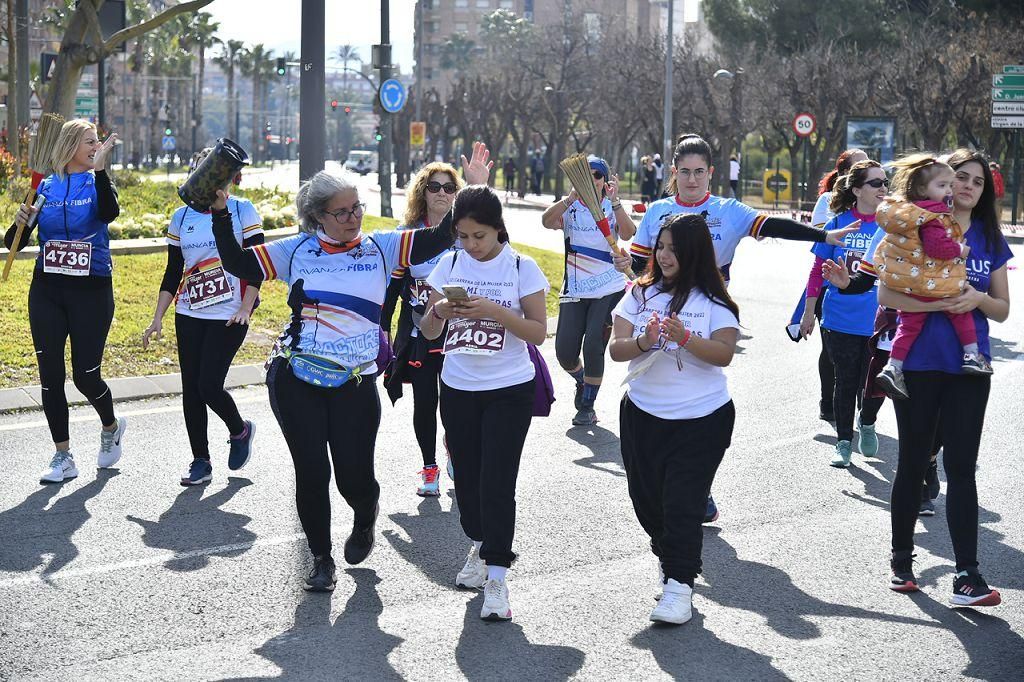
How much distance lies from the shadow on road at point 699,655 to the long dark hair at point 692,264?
48.2 inches

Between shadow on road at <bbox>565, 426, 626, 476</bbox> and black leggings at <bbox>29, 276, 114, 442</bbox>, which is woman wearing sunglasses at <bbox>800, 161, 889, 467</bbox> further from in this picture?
black leggings at <bbox>29, 276, 114, 442</bbox>

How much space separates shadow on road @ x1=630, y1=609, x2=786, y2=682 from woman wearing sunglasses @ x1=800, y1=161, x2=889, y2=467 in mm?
3071

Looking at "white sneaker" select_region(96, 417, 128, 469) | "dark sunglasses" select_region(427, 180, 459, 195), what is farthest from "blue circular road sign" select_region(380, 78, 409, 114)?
"dark sunglasses" select_region(427, 180, 459, 195)

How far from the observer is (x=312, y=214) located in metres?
5.43

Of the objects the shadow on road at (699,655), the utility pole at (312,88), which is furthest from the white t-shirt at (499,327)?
the utility pole at (312,88)

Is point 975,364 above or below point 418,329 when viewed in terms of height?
above

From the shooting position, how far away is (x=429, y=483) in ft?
23.9

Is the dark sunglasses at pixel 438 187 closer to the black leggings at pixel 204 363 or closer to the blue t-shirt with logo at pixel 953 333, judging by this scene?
the black leggings at pixel 204 363

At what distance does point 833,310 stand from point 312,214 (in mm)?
3660

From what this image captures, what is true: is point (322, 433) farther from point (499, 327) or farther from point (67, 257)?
point (67, 257)

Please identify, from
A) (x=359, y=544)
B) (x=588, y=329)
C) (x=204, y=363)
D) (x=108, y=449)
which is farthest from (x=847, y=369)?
(x=108, y=449)

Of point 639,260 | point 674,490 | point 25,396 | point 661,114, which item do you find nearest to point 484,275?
point 674,490

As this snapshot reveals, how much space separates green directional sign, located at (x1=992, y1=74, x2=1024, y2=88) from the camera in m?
32.7

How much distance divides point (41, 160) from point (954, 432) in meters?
5.38
